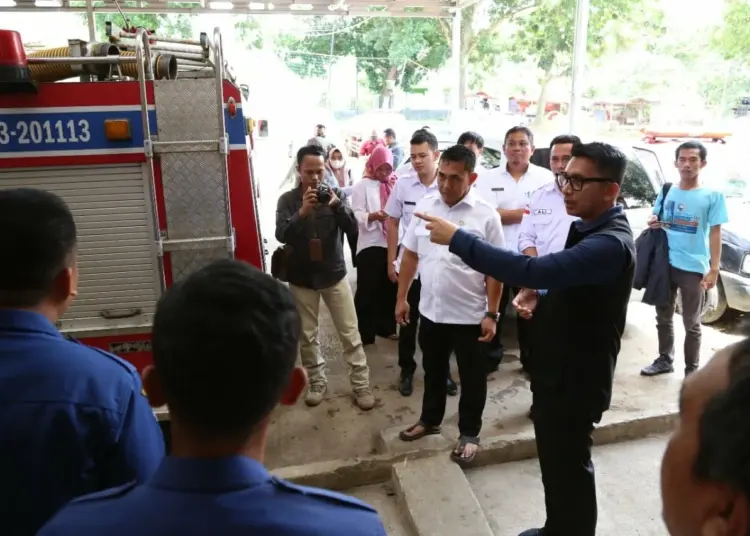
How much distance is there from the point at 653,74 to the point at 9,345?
2336 centimetres

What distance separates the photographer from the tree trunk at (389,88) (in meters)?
22.0

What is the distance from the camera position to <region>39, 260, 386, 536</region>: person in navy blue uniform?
82 cm

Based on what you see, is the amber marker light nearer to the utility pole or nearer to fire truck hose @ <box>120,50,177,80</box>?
fire truck hose @ <box>120,50,177,80</box>

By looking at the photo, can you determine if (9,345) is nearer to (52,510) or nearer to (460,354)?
(52,510)

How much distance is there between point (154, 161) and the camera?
305 centimetres

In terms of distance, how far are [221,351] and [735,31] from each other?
51.7ft

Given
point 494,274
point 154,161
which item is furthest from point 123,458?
point 154,161

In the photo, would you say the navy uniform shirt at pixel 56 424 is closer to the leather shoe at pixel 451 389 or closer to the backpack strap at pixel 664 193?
the leather shoe at pixel 451 389

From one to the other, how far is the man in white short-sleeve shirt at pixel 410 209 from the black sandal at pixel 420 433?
2.25 feet

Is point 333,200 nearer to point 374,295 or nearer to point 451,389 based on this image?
point 374,295

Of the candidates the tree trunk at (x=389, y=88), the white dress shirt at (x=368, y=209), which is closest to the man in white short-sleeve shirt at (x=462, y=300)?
the white dress shirt at (x=368, y=209)

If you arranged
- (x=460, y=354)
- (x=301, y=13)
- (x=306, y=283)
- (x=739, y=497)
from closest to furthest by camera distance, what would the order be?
(x=739, y=497) → (x=460, y=354) → (x=306, y=283) → (x=301, y=13)

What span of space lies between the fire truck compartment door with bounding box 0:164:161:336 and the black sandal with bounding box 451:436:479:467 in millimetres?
1921

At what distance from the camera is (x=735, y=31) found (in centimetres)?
1296
